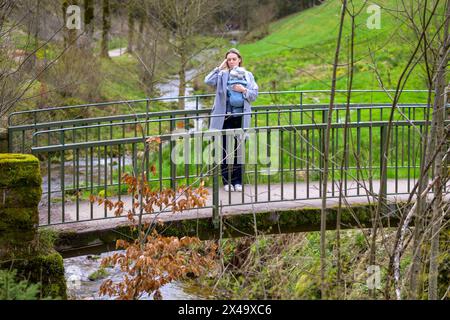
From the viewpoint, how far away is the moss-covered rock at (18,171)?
7.14m

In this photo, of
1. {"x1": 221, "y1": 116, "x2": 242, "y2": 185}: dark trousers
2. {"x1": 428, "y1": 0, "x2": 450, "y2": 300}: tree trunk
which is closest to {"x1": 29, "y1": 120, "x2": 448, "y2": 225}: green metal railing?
{"x1": 221, "y1": 116, "x2": 242, "y2": 185}: dark trousers

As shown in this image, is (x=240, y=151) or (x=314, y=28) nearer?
(x=240, y=151)

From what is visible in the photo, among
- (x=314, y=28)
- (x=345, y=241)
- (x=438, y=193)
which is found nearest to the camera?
(x=438, y=193)

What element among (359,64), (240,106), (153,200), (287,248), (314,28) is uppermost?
(314,28)

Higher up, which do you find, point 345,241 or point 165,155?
point 165,155

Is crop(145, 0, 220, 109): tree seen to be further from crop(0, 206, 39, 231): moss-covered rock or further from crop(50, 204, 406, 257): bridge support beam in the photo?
crop(0, 206, 39, 231): moss-covered rock

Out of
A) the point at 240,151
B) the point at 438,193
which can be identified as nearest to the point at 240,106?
the point at 240,151

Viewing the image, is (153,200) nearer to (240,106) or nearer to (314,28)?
(240,106)

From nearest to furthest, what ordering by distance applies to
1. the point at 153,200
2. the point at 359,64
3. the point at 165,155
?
the point at 153,200
the point at 165,155
the point at 359,64

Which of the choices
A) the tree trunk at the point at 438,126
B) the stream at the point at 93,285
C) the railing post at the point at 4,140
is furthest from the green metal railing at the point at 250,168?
the stream at the point at 93,285

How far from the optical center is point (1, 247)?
7160 millimetres

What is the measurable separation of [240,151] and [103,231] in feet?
7.42

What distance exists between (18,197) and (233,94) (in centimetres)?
372

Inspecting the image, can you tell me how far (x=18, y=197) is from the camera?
23.7 ft
